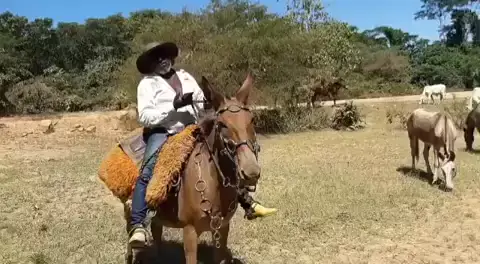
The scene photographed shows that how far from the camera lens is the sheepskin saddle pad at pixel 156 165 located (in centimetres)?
426

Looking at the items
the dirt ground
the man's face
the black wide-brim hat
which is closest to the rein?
the man's face

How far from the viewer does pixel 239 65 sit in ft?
57.4

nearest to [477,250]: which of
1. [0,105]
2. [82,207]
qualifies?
[82,207]

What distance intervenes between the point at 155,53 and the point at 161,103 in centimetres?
46

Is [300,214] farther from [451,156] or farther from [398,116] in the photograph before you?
[398,116]

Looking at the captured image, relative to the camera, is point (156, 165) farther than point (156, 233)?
No

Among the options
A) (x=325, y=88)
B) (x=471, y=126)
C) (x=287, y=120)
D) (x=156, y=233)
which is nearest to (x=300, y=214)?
(x=156, y=233)

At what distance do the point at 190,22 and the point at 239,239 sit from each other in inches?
507

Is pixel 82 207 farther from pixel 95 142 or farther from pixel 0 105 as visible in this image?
pixel 0 105

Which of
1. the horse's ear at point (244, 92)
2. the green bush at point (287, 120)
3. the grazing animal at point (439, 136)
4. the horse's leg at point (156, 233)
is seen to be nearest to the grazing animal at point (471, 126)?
the grazing animal at point (439, 136)

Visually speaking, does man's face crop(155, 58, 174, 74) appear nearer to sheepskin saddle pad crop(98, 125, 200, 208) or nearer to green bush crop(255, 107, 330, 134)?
sheepskin saddle pad crop(98, 125, 200, 208)

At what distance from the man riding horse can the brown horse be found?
198mm

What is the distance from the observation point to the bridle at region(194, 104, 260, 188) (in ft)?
12.1

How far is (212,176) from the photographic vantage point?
4.20 m
